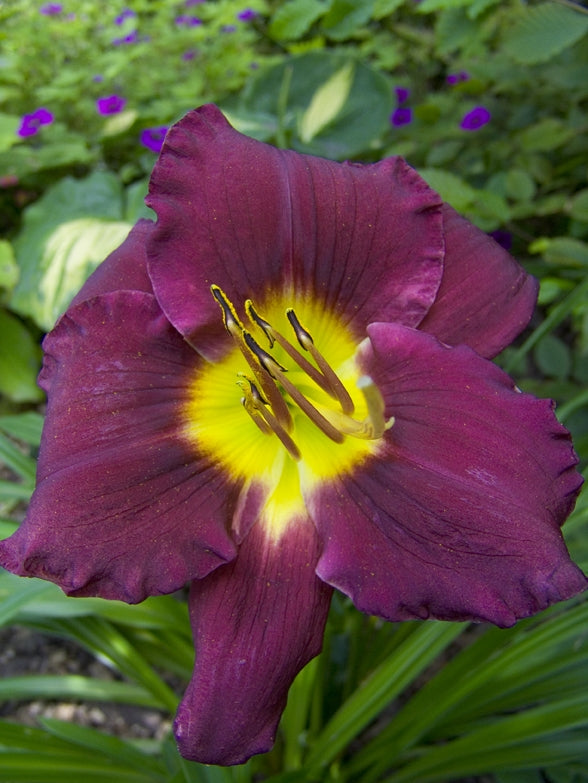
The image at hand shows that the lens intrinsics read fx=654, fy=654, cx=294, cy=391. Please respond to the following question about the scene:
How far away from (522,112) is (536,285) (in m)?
1.45

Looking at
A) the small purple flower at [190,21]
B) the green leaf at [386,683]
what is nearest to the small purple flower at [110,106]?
the small purple flower at [190,21]

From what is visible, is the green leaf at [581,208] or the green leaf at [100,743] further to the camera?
the green leaf at [581,208]

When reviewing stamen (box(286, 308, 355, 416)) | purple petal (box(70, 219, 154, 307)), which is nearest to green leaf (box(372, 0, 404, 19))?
purple petal (box(70, 219, 154, 307))

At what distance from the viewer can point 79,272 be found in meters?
1.77

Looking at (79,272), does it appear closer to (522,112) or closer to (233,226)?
(233,226)

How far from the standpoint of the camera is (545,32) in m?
1.36

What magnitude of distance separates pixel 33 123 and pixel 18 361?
0.85m

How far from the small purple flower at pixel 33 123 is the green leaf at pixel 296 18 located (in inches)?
39.0

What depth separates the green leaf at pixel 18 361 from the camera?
6.61 ft

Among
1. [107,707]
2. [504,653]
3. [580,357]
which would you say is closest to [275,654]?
[504,653]

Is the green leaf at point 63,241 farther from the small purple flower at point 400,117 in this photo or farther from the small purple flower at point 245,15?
the small purple flower at point 245,15

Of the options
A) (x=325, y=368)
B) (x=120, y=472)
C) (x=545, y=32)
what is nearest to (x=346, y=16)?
(x=545, y=32)

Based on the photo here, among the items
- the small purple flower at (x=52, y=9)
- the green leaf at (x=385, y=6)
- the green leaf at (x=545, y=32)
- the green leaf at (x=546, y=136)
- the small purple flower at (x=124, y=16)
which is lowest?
the green leaf at (x=546, y=136)

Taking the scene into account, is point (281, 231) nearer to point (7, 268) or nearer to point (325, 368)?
point (325, 368)
